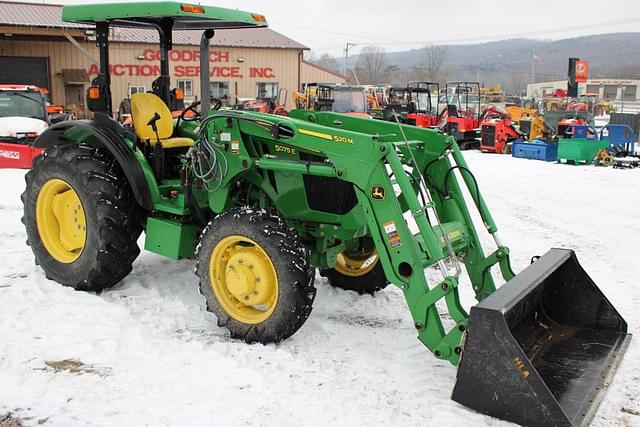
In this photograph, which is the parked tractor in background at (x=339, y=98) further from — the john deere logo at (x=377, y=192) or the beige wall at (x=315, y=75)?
the john deere logo at (x=377, y=192)

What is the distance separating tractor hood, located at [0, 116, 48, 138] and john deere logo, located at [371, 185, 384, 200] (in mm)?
11749

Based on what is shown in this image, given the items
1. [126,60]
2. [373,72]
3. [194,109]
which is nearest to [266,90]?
[126,60]

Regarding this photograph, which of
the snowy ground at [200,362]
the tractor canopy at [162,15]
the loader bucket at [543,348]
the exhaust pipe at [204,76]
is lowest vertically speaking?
the snowy ground at [200,362]

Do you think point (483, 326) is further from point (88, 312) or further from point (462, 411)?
point (88, 312)

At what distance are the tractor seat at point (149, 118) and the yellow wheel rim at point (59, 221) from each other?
0.81 meters

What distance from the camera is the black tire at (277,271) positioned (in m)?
4.22

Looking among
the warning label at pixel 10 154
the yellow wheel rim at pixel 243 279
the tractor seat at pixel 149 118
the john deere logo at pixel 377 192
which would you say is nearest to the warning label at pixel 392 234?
the john deere logo at pixel 377 192

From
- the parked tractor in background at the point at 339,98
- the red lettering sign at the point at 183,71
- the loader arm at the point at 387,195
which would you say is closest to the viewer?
the loader arm at the point at 387,195

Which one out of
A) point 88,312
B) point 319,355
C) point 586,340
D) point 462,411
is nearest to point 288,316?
point 319,355

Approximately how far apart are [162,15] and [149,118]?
1.00 meters

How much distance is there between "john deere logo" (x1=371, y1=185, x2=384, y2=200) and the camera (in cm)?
399

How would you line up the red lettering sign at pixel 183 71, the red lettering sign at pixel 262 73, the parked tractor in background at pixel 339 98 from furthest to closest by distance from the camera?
1. the red lettering sign at pixel 262 73
2. the red lettering sign at pixel 183 71
3. the parked tractor in background at pixel 339 98

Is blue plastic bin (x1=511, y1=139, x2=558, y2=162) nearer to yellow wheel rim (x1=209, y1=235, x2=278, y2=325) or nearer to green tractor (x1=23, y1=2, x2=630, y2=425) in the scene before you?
green tractor (x1=23, y1=2, x2=630, y2=425)

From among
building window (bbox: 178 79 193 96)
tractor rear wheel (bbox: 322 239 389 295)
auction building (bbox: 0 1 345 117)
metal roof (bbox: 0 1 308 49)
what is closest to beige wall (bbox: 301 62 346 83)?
auction building (bbox: 0 1 345 117)
